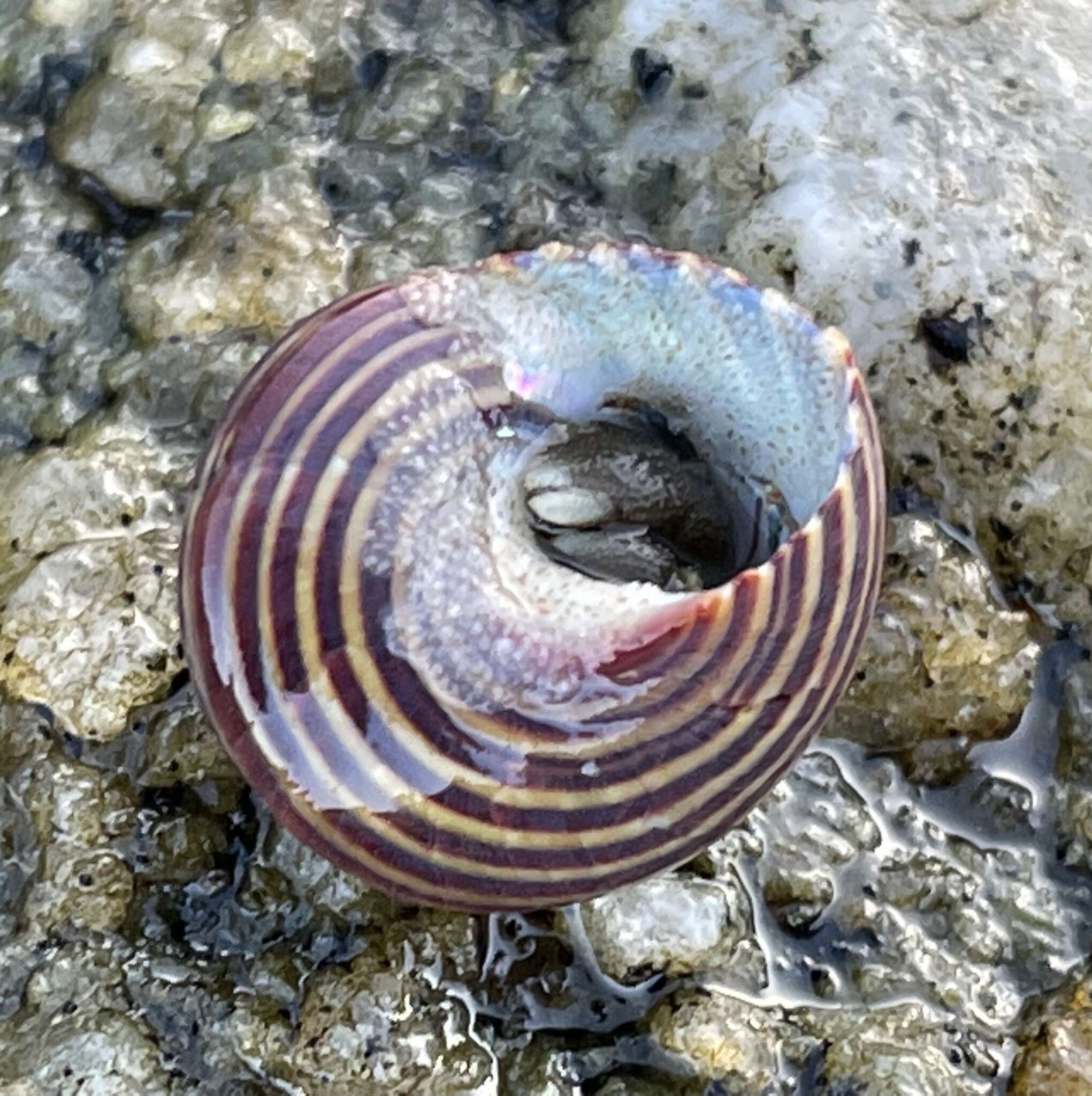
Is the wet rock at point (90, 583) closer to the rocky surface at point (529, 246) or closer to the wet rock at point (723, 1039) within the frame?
the rocky surface at point (529, 246)

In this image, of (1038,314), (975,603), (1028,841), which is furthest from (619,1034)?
(1038,314)

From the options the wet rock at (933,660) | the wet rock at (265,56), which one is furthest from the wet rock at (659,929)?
the wet rock at (265,56)

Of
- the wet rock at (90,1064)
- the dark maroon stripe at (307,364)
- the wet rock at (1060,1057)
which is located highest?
the dark maroon stripe at (307,364)

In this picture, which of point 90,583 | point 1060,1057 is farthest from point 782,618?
point 90,583

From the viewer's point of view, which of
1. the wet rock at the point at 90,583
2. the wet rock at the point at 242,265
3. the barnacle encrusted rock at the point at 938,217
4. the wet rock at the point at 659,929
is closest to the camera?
the wet rock at the point at 659,929

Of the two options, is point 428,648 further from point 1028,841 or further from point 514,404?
point 1028,841

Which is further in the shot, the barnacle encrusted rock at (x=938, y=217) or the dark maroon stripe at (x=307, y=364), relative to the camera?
the barnacle encrusted rock at (x=938, y=217)

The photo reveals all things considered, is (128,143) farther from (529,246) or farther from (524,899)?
(524,899)
